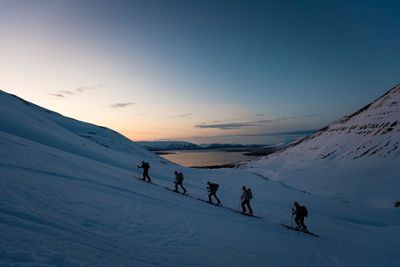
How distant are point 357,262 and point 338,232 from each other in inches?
275

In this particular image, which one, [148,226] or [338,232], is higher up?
[148,226]

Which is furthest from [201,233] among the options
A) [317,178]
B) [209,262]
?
[317,178]

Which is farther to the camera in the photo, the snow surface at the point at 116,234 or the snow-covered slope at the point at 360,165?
the snow-covered slope at the point at 360,165

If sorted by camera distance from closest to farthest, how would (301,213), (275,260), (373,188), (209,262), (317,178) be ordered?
(209,262) → (275,260) → (301,213) → (373,188) → (317,178)

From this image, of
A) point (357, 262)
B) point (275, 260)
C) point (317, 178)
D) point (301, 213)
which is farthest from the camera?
point (317, 178)

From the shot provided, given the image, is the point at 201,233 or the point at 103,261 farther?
the point at 201,233

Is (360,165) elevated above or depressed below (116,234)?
above

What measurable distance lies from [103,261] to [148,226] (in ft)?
9.42

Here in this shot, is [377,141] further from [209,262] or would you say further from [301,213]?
[209,262]

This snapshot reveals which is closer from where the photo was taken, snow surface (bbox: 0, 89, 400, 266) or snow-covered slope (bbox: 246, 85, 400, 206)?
snow surface (bbox: 0, 89, 400, 266)

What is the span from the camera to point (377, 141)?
43.0m

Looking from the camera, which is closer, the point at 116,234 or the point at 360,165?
the point at 116,234

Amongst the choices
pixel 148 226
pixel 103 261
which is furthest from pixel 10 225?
pixel 148 226

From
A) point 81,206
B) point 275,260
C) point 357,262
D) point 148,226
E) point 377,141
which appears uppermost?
point 377,141
